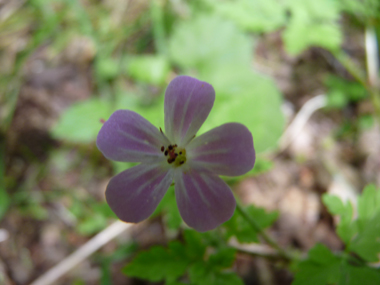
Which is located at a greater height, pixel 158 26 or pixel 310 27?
pixel 158 26

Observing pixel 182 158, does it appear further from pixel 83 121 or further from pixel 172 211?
pixel 83 121

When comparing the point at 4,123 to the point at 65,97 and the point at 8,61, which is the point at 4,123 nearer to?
the point at 65,97

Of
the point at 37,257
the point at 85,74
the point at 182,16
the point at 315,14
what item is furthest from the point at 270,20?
the point at 37,257

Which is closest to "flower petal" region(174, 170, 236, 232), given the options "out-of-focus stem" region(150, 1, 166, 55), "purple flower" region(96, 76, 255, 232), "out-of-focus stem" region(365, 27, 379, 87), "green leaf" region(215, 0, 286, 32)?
"purple flower" region(96, 76, 255, 232)

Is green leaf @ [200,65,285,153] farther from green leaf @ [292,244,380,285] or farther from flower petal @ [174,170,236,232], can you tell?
→ green leaf @ [292,244,380,285]

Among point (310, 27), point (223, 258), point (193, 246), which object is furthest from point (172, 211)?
point (310, 27)

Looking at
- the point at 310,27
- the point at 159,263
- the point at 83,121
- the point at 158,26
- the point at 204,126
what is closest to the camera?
the point at 159,263
